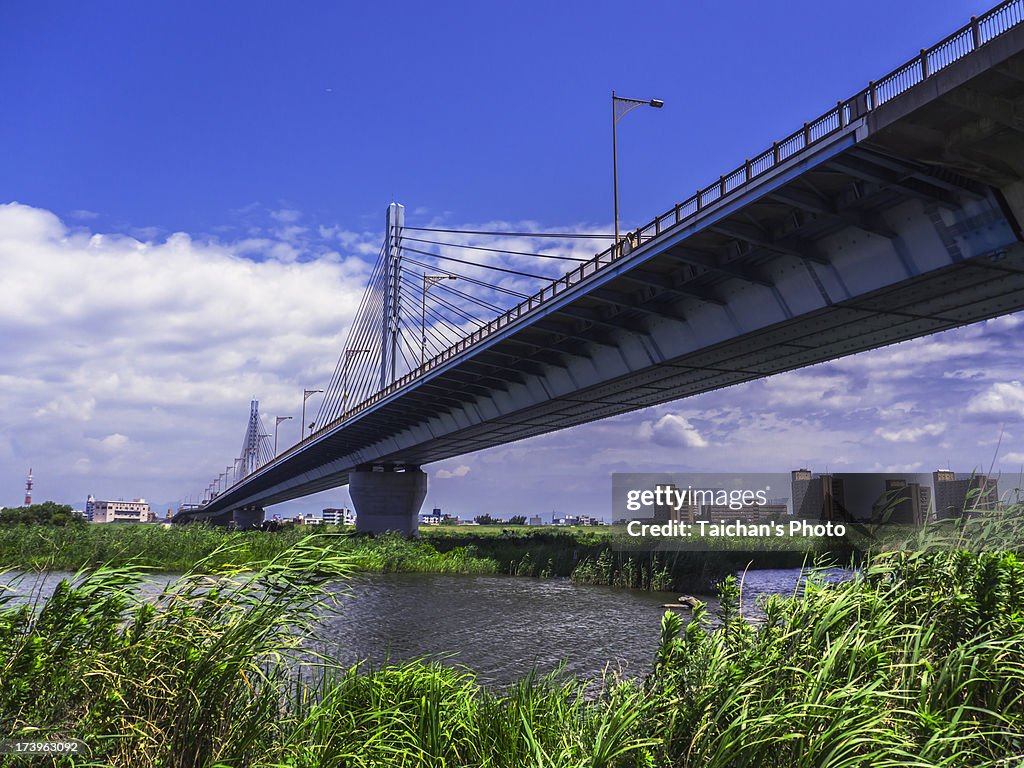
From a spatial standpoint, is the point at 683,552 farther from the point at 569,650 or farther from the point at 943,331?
the point at 569,650

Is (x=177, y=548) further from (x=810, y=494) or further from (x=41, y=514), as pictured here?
(x=41, y=514)

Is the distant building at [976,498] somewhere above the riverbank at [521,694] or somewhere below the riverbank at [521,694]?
above

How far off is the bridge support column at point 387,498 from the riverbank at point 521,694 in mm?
59461

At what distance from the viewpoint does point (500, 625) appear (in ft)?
65.9

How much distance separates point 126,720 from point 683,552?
28055 millimetres

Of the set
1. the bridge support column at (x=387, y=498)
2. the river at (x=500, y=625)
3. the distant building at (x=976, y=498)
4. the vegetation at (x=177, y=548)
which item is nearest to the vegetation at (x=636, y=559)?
the river at (x=500, y=625)

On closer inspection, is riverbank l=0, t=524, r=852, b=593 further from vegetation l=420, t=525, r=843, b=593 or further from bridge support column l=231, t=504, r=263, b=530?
bridge support column l=231, t=504, r=263, b=530

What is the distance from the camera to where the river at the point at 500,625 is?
48.8 feet

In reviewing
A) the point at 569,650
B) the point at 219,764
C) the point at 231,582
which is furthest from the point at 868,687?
the point at 569,650

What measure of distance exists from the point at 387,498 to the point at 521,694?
63.0m

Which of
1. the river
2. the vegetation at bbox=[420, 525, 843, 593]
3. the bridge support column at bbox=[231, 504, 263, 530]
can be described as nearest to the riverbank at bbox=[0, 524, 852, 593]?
the vegetation at bbox=[420, 525, 843, 593]

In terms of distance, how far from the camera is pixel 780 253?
2270 cm

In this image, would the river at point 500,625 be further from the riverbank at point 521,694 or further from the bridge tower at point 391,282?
the bridge tower at point 391,282

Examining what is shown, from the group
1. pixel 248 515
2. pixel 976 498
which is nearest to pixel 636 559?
pixel 976 498
